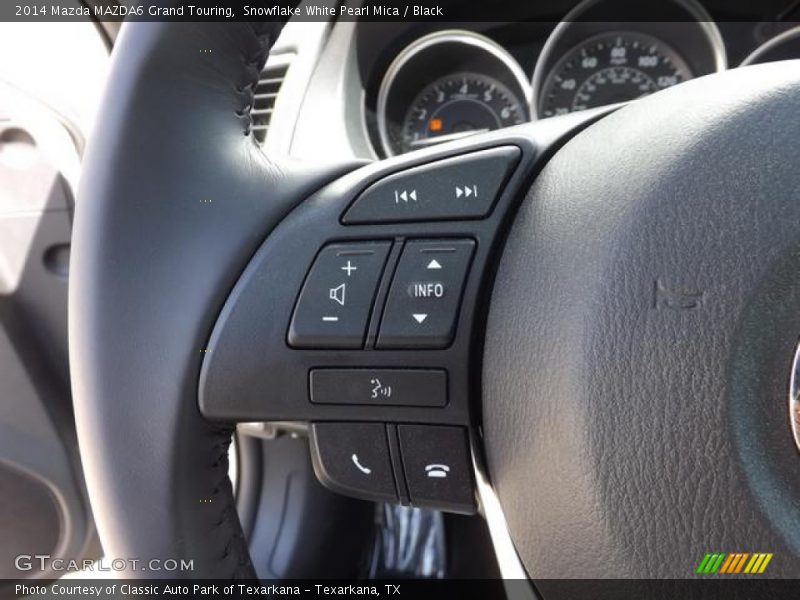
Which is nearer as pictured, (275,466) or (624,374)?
(624,374)

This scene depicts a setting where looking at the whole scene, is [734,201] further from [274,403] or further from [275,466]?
[275,466]

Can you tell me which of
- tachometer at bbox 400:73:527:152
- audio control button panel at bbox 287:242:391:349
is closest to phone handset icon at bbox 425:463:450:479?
audio control button panel at bbox 287:242:391:349

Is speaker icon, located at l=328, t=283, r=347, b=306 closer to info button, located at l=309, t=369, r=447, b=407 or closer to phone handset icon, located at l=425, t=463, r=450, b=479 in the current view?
info button, located at l=309, t=369, r=447, b=407

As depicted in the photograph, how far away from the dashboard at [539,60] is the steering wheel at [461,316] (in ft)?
3.05

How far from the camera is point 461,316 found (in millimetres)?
769

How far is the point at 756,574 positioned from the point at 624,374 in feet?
0.58

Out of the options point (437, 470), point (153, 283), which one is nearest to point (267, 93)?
point (153, 283)

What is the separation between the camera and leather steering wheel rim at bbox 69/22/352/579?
80 cm

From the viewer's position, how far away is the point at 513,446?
0.74 m

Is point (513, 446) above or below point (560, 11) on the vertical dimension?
below

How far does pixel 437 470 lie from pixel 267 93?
101 centimetres

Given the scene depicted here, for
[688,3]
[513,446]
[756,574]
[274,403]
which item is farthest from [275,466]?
[688,3]

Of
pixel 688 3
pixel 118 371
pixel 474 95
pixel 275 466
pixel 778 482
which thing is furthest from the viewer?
pixel 474 95

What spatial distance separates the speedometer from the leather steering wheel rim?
1.12 meters
